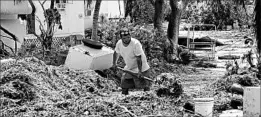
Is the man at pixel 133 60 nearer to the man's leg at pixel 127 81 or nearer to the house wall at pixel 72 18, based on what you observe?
the man's leg at pixel 127 81

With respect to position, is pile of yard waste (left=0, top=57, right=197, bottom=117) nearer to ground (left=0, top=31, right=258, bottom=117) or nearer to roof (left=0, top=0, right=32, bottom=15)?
ground (left=0, top=31, right=258, bottom=117)

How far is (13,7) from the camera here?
65.8 feet

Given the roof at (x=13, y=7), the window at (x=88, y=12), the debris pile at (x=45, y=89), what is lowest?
the debris pile at (x=45, y=89)

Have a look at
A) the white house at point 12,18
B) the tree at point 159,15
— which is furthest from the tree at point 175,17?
the white house at point 12,18

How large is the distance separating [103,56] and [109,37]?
16.3ft

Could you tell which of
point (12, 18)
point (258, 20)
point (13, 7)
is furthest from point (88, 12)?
point (258, 20)

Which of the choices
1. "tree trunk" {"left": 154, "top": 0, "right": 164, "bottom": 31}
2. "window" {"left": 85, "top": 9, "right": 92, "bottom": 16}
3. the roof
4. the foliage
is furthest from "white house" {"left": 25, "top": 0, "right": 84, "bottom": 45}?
the foliage

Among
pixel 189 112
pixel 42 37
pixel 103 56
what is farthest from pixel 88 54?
pixel 189 112

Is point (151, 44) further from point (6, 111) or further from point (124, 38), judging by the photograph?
point (6, 111)

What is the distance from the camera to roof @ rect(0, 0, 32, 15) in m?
19.6

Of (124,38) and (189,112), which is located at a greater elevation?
(124,38)

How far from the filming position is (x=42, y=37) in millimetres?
18578

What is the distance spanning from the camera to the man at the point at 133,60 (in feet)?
36.4

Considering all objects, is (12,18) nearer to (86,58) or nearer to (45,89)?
(86,58)
